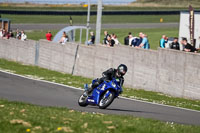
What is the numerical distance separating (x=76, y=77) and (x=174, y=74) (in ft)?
21.8

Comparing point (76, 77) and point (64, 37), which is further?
point (64, 37)

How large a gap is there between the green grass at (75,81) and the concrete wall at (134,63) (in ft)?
1.50

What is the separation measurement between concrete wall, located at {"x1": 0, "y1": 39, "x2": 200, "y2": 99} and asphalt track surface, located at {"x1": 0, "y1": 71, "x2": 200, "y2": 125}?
2.90 m

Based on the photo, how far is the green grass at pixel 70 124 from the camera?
365 inches

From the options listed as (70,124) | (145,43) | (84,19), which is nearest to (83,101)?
(70,124)

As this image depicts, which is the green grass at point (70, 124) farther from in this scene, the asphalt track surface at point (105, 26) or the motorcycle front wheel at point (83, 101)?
the asphalt track surface at point (105, 26)

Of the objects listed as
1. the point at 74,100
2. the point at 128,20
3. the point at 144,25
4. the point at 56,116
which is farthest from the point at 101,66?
the point at 128,20

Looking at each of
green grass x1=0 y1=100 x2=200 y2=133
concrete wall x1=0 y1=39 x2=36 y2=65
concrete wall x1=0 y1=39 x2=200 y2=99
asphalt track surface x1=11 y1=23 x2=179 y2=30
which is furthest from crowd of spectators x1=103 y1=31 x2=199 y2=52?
asphalt track surface x1=11 y1=23 x2=179 y2=30

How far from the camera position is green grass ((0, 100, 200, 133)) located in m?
9.27

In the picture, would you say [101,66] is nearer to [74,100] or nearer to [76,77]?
[76,77]

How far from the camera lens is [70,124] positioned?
9.68m

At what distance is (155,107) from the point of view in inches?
685

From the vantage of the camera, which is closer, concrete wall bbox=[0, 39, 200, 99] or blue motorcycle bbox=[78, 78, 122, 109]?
blue motorcycle bbox=[78, 78, 122, 109]

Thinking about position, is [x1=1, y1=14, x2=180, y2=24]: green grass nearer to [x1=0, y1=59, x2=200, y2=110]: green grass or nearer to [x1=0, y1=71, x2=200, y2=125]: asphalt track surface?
[x1=0, y1=59, x2=200, y2=110]: green grass
